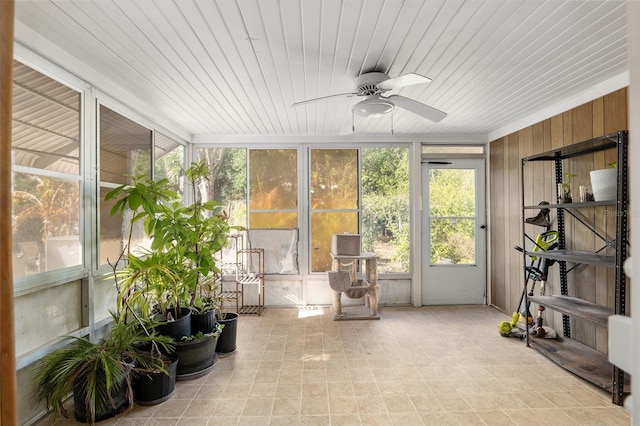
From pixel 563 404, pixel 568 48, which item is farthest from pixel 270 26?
pixel 563 404

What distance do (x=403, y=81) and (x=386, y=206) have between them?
2730 mm

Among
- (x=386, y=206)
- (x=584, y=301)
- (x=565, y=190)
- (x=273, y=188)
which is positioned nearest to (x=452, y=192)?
(x=386, y=206)

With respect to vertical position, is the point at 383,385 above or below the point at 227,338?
below

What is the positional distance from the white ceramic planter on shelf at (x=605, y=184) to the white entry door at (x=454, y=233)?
6.88 ft

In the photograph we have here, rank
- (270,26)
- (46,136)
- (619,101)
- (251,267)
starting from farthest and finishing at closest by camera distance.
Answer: (251,267) < (619,101) < (46,136) < (270,26)

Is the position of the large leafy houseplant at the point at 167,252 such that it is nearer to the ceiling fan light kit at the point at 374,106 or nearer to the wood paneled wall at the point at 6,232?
the ceiling fan light kit at the point at 374,106

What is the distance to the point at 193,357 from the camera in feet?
8.59

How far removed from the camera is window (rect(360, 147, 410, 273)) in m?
4.69

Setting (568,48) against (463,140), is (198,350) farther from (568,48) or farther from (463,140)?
(463,140)

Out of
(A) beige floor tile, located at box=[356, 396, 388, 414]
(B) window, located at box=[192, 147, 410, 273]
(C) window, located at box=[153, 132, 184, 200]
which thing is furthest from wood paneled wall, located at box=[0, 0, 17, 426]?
(B) window, located at box=[192, 147, 410, 273]

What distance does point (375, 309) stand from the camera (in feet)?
13.6

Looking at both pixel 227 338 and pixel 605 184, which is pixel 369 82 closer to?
pixel 605 184

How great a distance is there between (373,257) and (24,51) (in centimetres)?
364

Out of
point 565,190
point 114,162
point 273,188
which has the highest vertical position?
point 114,162
